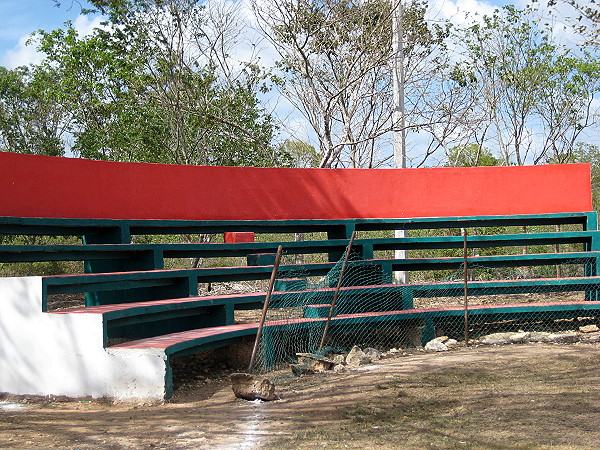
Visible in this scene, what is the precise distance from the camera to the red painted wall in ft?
29.3

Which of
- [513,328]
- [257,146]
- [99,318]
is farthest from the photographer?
[257,146]

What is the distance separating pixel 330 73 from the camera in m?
15.3

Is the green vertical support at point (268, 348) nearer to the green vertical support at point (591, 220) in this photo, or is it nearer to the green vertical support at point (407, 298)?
the green vertical support at point (407, 298)

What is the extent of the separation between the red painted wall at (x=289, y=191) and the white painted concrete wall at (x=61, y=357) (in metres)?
2.51

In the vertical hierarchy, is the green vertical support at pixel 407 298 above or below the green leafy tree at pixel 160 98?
below

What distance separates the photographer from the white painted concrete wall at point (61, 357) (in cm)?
600

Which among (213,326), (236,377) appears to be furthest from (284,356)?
(236,377)

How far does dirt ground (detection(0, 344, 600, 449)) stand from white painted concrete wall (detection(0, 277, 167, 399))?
140 millimetres

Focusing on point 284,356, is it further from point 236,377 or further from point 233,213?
point 233,213

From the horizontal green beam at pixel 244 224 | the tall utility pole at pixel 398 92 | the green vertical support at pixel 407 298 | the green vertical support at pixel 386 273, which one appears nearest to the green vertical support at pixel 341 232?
the horizontal green beam at pixel 244 224

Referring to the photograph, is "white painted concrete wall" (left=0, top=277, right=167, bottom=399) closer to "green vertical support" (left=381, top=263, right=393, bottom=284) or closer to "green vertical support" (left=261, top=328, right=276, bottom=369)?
"green vertical support" (left=261, top=328, right=276, bottom=369)

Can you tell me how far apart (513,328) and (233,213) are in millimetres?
4345

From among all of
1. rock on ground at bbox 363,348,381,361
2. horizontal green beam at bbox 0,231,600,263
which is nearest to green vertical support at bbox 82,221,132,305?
horizontal green beam at bbox 0,231,600,263

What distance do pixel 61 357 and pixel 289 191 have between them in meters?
5.49
